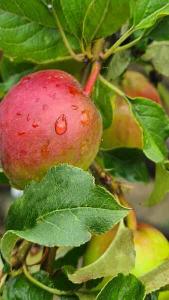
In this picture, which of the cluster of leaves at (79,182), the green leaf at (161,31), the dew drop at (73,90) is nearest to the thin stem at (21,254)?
the cluster of leaves at (79,182)

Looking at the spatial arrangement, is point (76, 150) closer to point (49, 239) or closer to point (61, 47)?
point (49, 239)

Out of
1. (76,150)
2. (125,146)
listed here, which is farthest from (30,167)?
(125,146)

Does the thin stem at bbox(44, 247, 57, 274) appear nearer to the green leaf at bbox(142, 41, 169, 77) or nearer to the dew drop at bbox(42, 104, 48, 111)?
the dew drop at bbox(42, 104, 48, 111)

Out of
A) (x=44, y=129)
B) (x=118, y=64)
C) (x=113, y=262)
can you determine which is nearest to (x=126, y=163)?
(x=118, y=64)

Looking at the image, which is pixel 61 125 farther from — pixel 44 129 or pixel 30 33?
pixel 30 33

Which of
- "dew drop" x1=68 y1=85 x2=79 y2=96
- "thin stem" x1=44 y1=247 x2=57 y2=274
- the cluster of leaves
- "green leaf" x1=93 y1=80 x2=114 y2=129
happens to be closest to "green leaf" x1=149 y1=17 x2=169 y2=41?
the cluster of leaves

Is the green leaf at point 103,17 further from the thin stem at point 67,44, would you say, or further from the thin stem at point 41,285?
the thin stem at point 41,285
